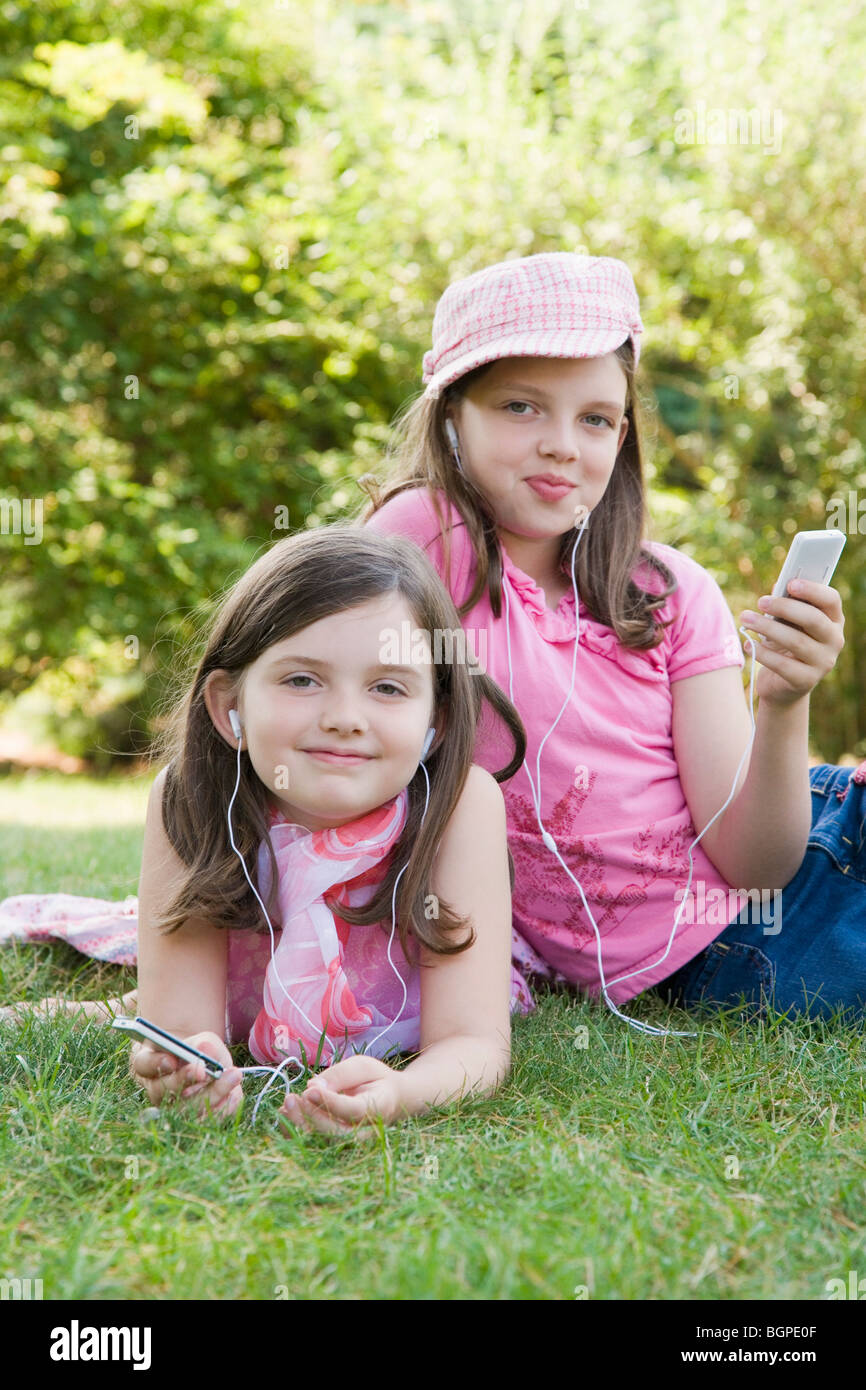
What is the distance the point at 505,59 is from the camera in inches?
285

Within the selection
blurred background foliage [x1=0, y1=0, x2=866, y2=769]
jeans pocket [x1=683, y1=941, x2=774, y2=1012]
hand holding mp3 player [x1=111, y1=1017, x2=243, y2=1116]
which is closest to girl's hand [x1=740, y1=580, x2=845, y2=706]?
jeans pocket [x1=683, y1=941, x2=774, y2=1012]

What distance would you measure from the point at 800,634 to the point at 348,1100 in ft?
3.20

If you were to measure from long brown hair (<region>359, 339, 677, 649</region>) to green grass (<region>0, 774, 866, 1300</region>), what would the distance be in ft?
2.53

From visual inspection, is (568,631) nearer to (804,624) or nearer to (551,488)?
(551,488)

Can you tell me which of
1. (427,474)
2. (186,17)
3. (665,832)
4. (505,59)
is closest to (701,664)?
(665,832)

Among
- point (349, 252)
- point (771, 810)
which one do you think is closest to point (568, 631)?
point (771, 810)

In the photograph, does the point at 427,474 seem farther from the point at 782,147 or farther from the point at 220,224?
the point at 220,224

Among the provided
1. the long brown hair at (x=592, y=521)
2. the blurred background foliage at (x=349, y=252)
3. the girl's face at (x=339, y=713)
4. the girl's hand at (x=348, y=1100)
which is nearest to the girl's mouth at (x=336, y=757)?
the girl's face at (x=339, y=713)

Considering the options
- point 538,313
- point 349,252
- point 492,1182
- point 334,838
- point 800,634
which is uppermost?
point 349,252

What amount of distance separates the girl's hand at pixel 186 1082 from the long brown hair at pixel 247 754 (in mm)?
260

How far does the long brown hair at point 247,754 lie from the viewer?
1947 mm

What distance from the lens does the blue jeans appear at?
2.23 m

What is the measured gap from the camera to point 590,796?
239cm

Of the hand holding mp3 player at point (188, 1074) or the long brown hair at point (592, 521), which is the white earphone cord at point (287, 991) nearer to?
the hand holding mp3 player at point (188, 1074)
